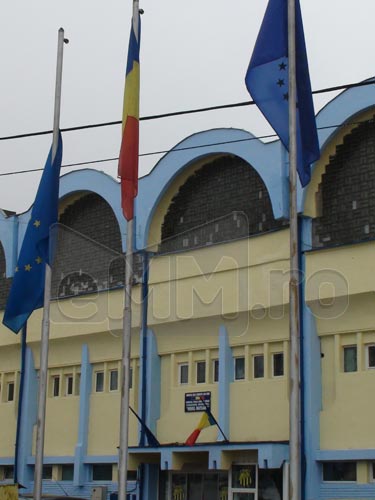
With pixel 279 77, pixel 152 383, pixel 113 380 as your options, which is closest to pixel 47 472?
pixel 113 380

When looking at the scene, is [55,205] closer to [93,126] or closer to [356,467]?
[93,126]

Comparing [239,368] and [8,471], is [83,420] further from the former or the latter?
[239,368]

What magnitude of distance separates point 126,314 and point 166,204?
9.92 metres

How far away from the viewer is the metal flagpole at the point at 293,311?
1343 cm

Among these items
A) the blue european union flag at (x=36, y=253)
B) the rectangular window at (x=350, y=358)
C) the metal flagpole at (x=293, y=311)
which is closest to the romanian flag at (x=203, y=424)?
the rectangular window at (x=350, y=358)

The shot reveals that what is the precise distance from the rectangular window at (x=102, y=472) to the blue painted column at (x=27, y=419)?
261 cm

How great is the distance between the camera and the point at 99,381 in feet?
→ 87.4

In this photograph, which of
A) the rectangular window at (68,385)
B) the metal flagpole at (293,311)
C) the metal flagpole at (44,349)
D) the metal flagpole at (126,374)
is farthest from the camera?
the rectangular window at (68,385)

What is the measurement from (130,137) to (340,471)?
921 centimetres

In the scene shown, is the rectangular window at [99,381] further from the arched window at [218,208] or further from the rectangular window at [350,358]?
the rectangular window at [350,358]

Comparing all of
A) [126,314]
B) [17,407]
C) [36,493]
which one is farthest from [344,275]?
[17,407]

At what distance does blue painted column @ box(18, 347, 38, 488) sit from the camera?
27500mm

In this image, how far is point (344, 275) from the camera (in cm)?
2088

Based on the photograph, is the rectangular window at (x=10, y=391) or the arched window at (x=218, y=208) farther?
the rectangular window at (x=10, y=391)
